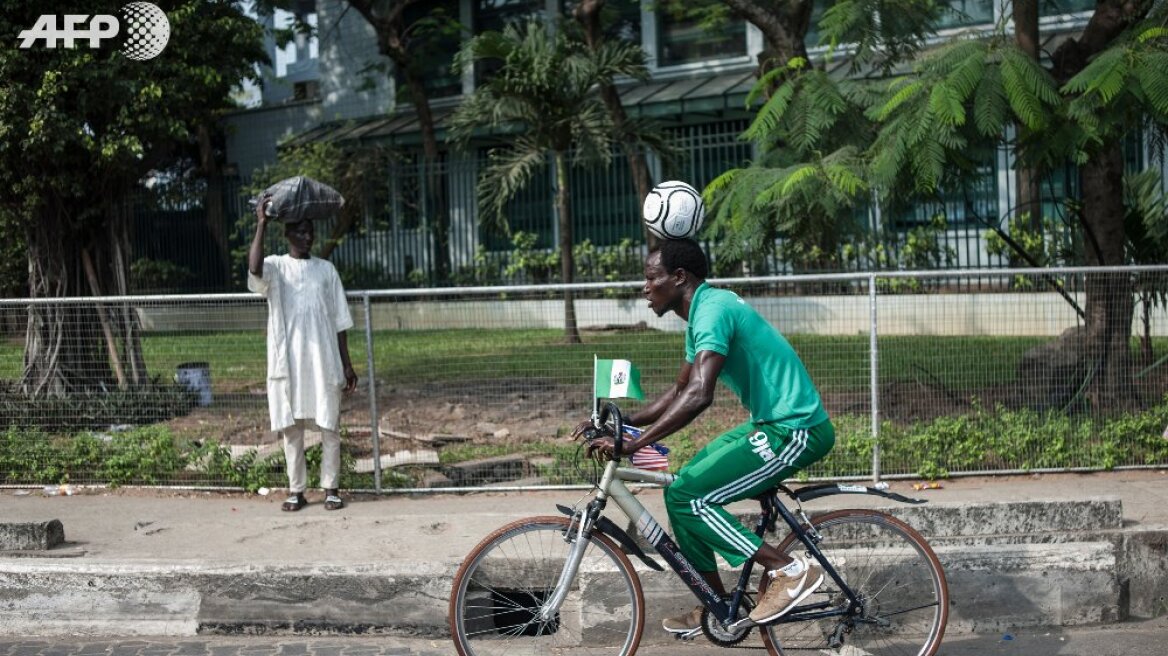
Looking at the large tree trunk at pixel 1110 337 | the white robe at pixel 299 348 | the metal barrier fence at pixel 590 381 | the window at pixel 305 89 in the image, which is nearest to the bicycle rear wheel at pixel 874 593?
the metal barrier fence at pixel 590 381

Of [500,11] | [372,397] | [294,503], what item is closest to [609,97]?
[500,11]

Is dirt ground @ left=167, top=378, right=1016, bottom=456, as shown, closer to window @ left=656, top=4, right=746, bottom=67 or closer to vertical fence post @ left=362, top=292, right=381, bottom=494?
vertical fence post @ left=362, top=292, right=381, bottom=494

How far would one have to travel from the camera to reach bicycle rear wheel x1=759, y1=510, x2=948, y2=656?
15.9 feet

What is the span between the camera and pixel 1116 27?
9242 mm

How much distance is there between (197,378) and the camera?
9305 millimetres

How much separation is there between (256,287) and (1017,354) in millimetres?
5189

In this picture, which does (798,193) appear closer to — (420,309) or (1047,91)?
(1047,91)

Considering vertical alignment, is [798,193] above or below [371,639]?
above

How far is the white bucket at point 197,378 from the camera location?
8.92 meters

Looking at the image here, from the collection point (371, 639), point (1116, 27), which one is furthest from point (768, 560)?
point (1116, 27)

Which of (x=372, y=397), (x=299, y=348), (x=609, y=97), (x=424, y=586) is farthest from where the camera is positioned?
(x=609, y=97)

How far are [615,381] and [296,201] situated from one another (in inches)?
143

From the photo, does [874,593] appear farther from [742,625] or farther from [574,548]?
[574,548]

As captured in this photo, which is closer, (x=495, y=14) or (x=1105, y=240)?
(x=1105, y=240)
